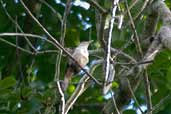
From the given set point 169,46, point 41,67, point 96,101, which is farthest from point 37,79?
point 169,46

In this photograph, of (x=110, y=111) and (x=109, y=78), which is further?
(x=110, y=111)

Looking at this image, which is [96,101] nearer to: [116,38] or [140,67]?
[116,38]

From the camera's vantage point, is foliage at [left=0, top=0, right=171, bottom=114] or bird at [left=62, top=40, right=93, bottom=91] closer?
bird at [left=62, top=40, right=93, bottom=91]

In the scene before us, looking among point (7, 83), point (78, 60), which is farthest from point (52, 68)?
point (78, 60)

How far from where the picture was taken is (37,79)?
268cm

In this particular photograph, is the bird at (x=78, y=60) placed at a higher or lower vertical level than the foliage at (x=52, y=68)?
higher

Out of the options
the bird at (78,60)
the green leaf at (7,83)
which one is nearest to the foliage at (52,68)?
the green leaf at (7,83)

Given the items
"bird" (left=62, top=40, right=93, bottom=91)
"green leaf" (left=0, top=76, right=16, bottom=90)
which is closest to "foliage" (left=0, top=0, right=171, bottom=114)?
"green leaf" (left=0, top=76, right=16, bottom=90)

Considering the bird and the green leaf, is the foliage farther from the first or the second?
the bird

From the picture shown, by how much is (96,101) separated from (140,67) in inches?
26.0

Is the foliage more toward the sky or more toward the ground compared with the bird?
more toward the ground

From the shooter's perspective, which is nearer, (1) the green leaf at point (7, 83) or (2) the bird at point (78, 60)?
(2) the bird at point (78, 60)

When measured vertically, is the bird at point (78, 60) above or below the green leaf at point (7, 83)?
above

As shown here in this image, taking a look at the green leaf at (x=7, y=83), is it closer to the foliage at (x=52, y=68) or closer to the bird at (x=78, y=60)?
the foliage at (x=52, y=68)
